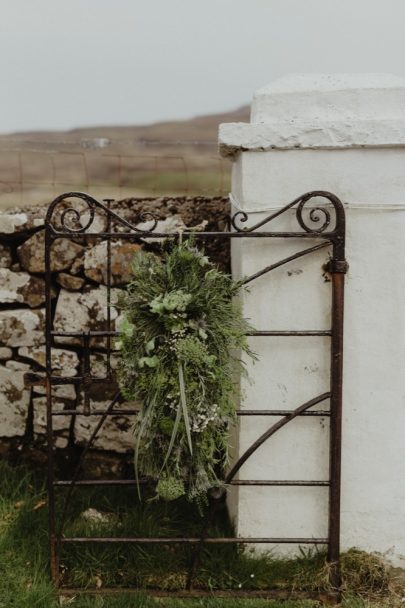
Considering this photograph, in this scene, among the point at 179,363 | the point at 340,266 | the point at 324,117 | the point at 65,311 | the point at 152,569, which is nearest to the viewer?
the point at 179,363

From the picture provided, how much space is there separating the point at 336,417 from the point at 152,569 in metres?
1.17

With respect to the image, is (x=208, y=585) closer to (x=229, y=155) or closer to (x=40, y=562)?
(x=40, y=562)

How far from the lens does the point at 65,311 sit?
3992 millimetres

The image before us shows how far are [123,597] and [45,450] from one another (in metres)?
1.14

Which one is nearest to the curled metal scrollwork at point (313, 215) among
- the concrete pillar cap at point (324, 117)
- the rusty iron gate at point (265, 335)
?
the rusty iron gate at point (265, 335)

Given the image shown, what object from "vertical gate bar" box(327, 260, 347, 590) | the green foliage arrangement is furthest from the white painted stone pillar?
the green foliage arrangement

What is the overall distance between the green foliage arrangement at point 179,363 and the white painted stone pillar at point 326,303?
13.5 inches

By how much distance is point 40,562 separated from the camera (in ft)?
11.2

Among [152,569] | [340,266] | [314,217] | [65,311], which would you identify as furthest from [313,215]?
[152,569]

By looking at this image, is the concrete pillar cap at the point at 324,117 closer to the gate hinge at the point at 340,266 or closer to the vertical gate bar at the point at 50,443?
the gate hinge at the point at 340,266

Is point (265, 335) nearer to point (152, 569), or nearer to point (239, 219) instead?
point (239, 219)

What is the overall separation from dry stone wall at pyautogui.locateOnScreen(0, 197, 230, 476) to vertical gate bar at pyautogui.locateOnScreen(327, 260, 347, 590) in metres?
0.88

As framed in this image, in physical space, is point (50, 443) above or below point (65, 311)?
below

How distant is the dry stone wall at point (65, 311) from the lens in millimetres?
3953
